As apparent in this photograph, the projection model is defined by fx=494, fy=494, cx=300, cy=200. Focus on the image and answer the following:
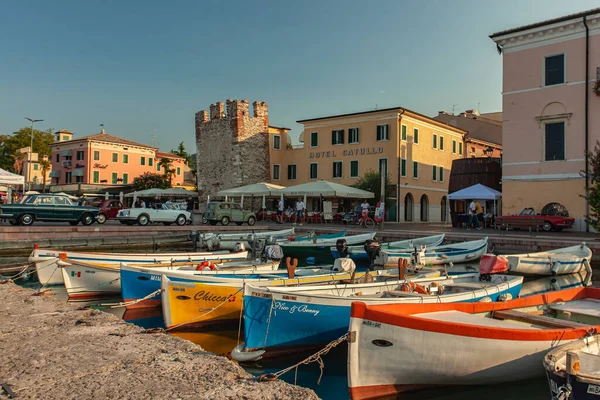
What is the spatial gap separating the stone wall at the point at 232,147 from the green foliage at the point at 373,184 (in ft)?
34.1

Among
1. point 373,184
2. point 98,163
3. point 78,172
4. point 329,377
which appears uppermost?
point 98,163

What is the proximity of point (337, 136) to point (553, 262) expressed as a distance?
82.6ft

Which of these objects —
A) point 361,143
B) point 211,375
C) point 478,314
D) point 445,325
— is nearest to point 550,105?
point 361,143

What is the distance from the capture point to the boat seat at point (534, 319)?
7242 mm

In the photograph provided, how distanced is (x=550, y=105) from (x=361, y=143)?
1486 centimetres

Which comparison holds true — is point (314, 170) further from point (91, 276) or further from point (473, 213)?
point (91, 276)

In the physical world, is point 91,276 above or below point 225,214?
below

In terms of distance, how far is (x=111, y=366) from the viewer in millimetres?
6270

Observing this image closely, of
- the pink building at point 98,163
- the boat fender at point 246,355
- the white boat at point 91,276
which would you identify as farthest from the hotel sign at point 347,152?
the boat fender at point 246,355

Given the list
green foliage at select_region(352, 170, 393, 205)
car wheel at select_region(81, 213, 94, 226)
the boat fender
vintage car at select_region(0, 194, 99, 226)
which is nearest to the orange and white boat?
the boat fender

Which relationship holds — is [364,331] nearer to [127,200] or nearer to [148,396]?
[148,396]

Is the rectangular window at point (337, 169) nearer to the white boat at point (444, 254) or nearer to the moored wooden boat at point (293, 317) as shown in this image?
the white boat at point (444, 254)

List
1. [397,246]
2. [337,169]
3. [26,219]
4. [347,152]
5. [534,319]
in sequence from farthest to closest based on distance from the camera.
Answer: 1. [337,169]
2. [347,152]
3. [26,219]
4. [397,246]
5. [534,319]

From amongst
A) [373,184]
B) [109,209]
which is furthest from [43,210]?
[373,184]
